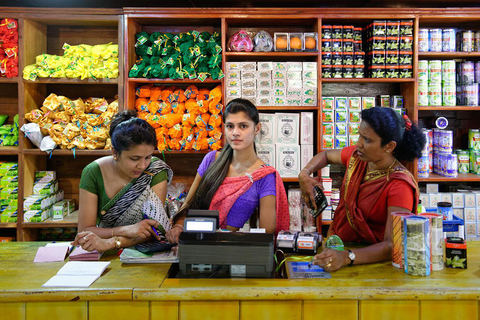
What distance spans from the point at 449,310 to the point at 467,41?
277 centimetres

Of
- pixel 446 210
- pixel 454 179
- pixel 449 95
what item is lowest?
pixel 446 210

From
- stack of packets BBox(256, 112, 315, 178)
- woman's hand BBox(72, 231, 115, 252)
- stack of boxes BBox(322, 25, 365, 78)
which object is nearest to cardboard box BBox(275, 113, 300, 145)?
stack of packets BBox(256, 112, 315, 178)

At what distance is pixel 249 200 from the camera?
2.26m

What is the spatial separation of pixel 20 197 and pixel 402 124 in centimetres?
294

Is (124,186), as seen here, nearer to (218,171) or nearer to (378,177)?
(218,171)

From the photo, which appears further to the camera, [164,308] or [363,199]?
[363,199]

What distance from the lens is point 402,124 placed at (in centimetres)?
202

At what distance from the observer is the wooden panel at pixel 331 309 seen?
139 cm

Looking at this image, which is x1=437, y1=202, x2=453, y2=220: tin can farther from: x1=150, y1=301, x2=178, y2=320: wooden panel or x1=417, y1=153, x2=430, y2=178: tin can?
x1=150, y1=301, x2=178, y2=320: wooden panel

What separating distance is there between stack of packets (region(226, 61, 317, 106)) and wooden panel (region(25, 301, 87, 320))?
2.21 meters

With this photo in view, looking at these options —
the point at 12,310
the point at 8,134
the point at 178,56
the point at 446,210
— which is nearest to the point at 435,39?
the point at 446,210

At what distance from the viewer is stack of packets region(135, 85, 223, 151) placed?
3318 millimetres

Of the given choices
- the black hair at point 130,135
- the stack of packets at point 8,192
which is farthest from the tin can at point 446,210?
the stack of packets at point 8,192

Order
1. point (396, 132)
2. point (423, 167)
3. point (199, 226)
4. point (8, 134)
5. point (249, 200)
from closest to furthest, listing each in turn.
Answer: point (199, 226), point (396, 132), point (249, 200), point (423, 167), point (8, 134)
